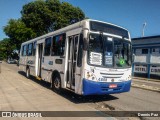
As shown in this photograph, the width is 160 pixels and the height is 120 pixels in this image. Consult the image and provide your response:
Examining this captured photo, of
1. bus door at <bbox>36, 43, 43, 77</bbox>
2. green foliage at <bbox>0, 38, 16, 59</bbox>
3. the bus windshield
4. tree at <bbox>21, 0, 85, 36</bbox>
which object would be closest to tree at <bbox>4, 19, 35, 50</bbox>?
tree at <bbox>21, 0, 85, 36</bbox>

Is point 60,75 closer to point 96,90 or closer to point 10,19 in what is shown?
point 96,90

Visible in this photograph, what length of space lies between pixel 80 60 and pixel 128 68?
2.32m

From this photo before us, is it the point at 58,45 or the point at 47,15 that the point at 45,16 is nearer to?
the point at 47,15

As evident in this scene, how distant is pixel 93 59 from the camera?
8172 mm

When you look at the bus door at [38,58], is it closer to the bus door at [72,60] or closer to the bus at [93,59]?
the bus at [93,59]

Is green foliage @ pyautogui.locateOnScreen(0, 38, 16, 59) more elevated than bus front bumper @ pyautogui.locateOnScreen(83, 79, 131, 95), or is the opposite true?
green foliage @ pyautogui.locateOnScreen(0, 38, 16, 59)

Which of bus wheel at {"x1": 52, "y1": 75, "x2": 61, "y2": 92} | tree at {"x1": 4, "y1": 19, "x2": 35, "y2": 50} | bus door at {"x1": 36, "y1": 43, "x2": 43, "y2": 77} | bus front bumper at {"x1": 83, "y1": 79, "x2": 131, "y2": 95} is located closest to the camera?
bus front bumper at {"x1": 83, "y1": 79, "x2": 131, "y2": 95}

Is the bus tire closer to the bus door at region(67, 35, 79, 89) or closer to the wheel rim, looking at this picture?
the wheel rim

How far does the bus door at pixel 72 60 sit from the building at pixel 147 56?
2012 cm

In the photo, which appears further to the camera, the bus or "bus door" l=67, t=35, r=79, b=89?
"bus door" l=67, t=35, r=79, b=89

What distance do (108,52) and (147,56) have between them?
21.8m

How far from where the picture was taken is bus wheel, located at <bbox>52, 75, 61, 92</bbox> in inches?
409

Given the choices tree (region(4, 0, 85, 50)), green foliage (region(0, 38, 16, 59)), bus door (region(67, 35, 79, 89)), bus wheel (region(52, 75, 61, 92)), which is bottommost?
bus wheel (region(52, 75, 61, 92))

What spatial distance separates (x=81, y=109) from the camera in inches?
303
